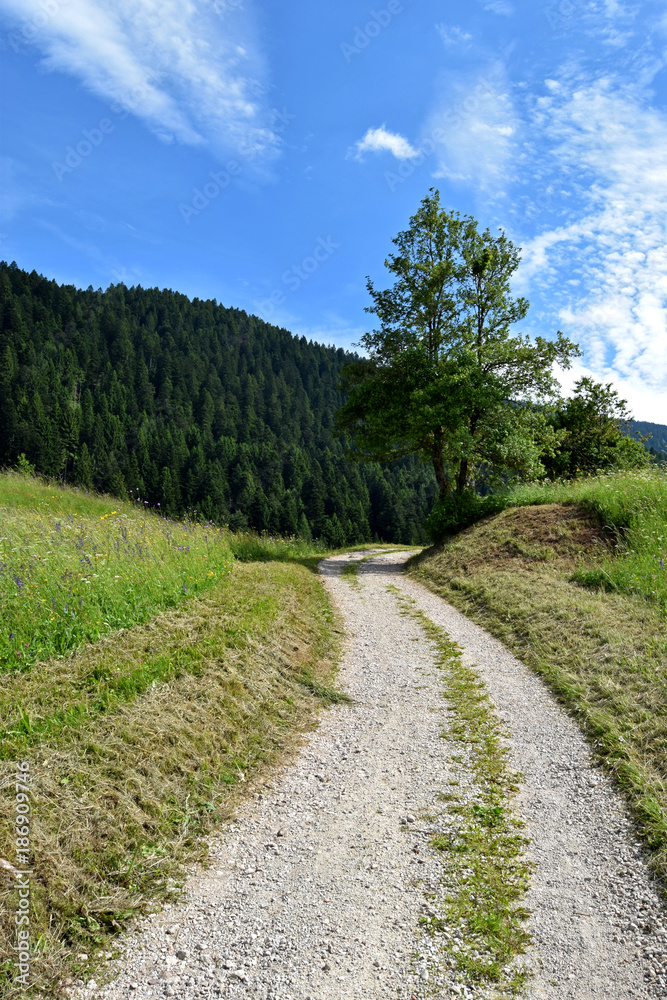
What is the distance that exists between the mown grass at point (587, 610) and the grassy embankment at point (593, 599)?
2 cm

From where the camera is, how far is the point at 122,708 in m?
5.04

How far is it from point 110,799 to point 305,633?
5.06 meters

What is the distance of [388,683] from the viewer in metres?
7.80

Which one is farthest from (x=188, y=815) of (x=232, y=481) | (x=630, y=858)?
(x=232, y=481)

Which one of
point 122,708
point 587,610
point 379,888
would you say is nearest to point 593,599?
point 587,610

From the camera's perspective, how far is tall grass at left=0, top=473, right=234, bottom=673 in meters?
5.86

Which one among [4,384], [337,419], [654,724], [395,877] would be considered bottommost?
[395,877]

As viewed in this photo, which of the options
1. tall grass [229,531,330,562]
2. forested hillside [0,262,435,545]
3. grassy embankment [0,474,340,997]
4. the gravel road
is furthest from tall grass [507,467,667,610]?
forested hillside [0,262,435,545]

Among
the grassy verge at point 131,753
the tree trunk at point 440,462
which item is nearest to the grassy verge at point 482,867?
the grassy verge at point 131,753

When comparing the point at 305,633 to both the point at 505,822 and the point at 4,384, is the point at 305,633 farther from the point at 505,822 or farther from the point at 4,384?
the point at 4,384

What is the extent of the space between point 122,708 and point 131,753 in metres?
0.60

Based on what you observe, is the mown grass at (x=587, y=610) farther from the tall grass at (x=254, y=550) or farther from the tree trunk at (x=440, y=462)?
the tall grass at (x=254, y=550)

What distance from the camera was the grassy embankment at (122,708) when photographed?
352 centimetres

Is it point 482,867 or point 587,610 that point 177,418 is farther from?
point 482,867
